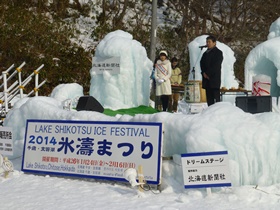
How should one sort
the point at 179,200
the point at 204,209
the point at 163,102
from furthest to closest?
1. the point at 163,102
2. the point at 179,200
3. the point at 204,209

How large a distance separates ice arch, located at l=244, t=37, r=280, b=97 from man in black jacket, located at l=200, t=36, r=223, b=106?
3.41 meters

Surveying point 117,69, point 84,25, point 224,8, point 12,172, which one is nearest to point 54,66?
point 84,25

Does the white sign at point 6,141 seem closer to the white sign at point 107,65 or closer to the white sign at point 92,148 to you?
the white sign at point 92,148

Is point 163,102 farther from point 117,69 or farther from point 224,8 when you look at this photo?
point 224,8

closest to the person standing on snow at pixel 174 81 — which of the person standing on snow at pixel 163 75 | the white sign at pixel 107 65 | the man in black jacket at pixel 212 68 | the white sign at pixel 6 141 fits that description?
the person standing on snow at pixel 163 75

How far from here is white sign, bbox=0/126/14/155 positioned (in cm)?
682

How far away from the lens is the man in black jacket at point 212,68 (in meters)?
7.82

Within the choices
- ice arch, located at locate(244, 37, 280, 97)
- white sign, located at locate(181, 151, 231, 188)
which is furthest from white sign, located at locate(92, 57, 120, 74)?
white sign, located at locate(181, 151, 231, 188)

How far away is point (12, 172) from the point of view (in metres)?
6.55

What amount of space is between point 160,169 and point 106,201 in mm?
767

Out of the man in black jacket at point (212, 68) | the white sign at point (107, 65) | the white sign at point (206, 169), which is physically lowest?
the white sign at point (206, 169)

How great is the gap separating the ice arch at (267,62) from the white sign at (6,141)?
6.59m

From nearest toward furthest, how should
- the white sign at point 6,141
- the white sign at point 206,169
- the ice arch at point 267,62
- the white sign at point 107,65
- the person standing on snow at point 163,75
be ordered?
the white sign at point 206,169 → the white sign at point 6,141 → the person standing on snow at point 163,75 → the ice arch at point 267,62 → the white sign at point 107,65

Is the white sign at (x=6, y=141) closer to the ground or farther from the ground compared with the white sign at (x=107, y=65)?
closer to the ground
